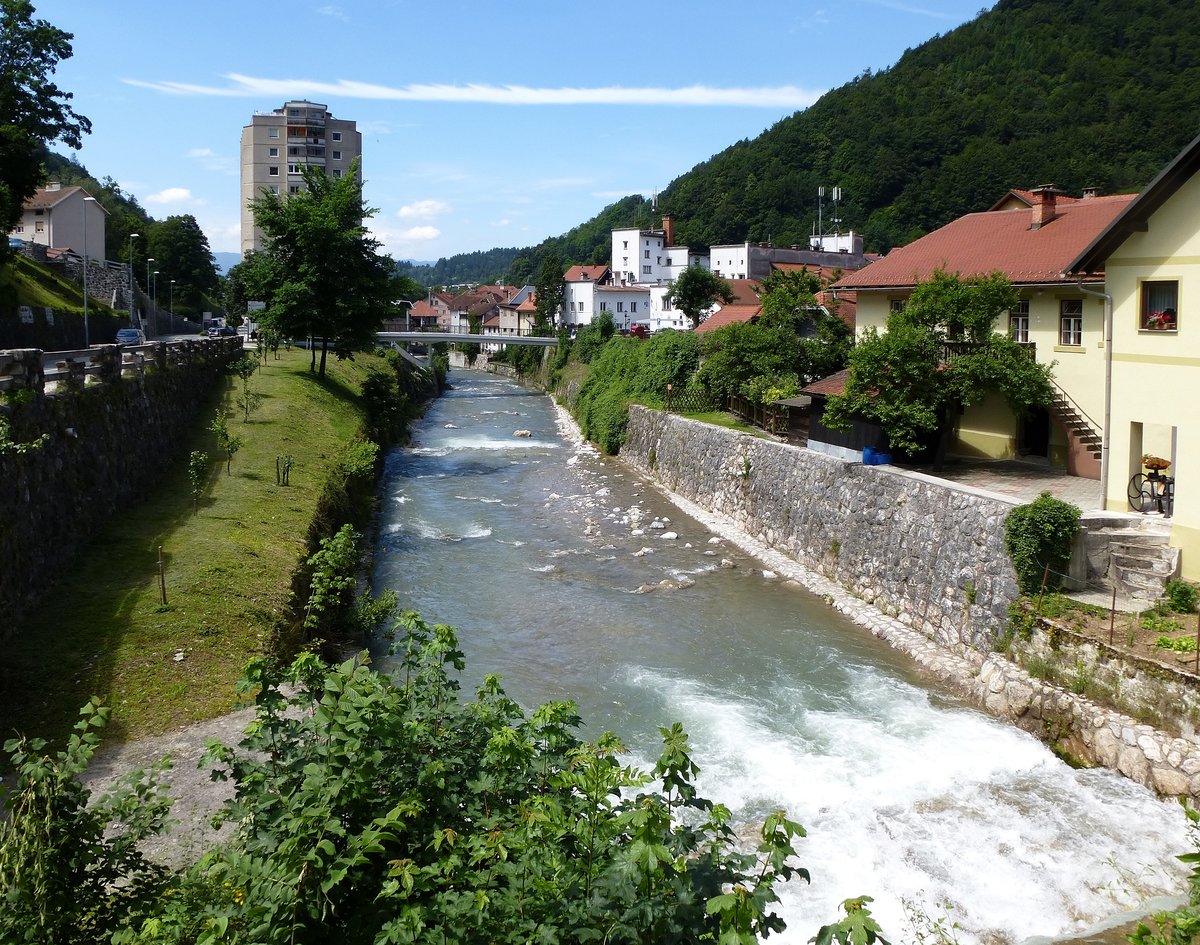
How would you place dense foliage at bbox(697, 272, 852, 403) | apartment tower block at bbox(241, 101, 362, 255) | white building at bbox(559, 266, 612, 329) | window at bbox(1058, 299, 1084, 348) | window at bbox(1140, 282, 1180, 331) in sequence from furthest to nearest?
1. apartment tower block at bbox(241, 101, 362, 255)
2. white building at bbox(559, 266, 612, 329)
3. dense foliage at bbox(697, 272, 852, 403)
4. window at bbox(1058, 299, 1084, 348)
5. window at bbox(1140, 282, 1180, 331)

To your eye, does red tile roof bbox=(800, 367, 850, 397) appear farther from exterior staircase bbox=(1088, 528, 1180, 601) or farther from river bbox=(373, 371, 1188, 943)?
exterior staircase bbox=(1088, 528, 1180, 601)

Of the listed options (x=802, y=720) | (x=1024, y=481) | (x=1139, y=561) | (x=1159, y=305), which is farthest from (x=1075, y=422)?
(x=802, y=720)

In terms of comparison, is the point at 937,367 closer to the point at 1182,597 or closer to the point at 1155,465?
the point at 1155,465

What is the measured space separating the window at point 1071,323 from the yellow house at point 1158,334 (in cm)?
407

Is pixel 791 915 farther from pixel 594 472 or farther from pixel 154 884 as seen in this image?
pixel 594 472

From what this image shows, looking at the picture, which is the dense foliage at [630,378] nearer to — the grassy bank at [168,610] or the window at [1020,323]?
the window at [1020,323]

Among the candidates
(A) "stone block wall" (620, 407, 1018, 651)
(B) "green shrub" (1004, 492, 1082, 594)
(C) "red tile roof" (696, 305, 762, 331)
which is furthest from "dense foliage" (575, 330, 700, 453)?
(B) "green shrub" (1004, 492, 1082, 594)

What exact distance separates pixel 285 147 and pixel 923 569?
3990 inches

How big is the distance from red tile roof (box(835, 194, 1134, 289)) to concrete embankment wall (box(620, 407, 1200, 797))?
619cm

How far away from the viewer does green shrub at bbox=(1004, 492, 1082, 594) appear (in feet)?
49.1

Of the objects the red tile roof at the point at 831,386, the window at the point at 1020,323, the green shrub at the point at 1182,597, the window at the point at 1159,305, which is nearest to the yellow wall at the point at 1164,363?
the window at the point at 1159,305

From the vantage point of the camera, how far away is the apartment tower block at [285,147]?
10156 centimetres

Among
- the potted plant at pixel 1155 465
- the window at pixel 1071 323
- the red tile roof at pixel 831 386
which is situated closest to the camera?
the potted plant at pixel 1155 465

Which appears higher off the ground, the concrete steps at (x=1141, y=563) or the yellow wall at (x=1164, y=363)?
the yellow wall at (x=1164, y=363)
